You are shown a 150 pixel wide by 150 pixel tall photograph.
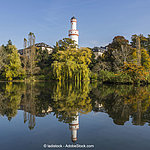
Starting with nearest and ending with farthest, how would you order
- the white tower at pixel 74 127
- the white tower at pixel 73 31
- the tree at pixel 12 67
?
the white tower at pixel 74 127 < the tree at pixel 12 67 < the white tower at pixel 73 31

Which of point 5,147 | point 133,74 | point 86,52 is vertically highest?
point 86,52

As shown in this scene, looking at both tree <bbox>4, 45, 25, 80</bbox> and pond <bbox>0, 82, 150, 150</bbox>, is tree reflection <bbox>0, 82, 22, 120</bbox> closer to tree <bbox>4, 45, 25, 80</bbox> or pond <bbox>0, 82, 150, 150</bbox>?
pond <bbox>0, 82, 150, 150</bbox>

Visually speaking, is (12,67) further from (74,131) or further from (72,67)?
(74,131)

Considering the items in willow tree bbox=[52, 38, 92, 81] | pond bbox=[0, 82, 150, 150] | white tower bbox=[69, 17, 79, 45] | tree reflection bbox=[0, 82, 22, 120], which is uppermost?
white tower bbox=[69, 17, 79, 45]

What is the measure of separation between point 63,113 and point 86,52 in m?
21.8

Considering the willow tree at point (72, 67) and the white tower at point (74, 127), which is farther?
the willow tree at point (72, 67)

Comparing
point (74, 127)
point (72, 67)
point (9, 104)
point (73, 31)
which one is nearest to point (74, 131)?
point (74, 127)

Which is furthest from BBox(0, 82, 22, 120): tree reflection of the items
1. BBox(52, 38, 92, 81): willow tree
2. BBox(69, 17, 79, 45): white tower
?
BBox(69, 17, 79, 45): white tower

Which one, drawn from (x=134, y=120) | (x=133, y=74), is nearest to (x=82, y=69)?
(x=133, y=74)

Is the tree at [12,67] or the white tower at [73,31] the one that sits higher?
the white tower at [73,31]

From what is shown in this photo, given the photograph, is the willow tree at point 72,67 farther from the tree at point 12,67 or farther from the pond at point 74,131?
the pond at point 74,131

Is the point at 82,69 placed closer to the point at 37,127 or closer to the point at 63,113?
the point at 63,113

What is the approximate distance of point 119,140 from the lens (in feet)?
10.7

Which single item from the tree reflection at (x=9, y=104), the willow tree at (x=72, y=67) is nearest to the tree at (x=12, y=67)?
the willow tree at (x=72, y=67)
